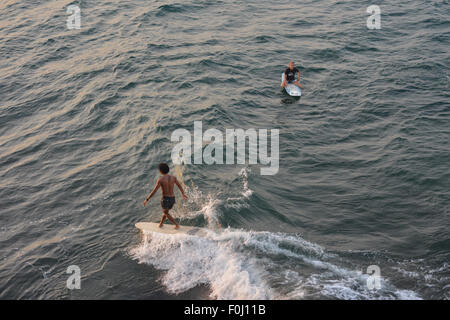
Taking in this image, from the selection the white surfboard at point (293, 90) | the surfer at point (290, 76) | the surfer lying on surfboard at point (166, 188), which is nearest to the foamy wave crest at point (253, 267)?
the surfer lying on surfboard at point (166, 188)

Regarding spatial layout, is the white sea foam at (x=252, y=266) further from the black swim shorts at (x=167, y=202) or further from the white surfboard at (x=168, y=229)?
the black swim shorts at (x=167, y=202)

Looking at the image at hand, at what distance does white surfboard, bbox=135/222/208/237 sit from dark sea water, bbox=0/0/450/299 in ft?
0.70

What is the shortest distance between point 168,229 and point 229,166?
350cm

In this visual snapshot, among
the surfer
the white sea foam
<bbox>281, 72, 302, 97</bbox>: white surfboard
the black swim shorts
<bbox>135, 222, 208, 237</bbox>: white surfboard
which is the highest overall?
the surfer

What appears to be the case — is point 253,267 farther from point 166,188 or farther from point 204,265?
point 166,188

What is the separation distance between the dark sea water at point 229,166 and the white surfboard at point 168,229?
0.21m

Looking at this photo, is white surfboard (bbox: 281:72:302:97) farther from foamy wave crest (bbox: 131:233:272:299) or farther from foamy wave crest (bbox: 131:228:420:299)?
foamy wave crest (bbox: 131:233:272:299)

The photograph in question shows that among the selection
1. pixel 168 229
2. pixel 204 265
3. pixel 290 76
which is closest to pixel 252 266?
pixel 204 265

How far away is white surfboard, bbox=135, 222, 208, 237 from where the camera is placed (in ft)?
32.7

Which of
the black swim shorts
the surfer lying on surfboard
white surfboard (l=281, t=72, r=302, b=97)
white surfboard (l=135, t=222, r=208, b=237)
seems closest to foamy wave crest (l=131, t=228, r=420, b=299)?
white surfboard (l=135, t=222, r=208, b=237)

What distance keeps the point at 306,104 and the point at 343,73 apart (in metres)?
3.34

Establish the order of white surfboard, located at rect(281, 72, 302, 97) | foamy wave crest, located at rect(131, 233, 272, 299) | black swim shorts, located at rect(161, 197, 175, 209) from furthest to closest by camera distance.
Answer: white surfboard, located at rect(281, 72, 302, 97)
black swim shorts, located at rect(161, 197, 175, 209)
foamy wave crest, located at rect(131, 233, 272, 299)

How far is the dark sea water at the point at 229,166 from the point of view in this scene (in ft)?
29.8

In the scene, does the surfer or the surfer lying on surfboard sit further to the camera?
the surfer
